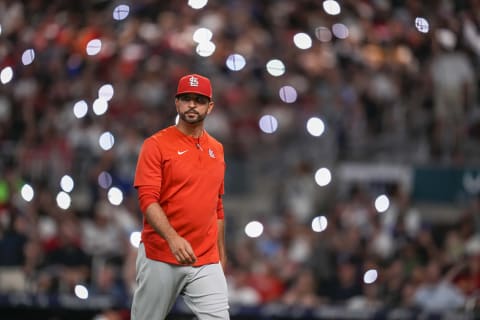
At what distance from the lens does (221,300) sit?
27.9 feet

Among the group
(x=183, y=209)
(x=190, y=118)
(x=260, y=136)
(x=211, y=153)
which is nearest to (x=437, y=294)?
(x=260, y=136)

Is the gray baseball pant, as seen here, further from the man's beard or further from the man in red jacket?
the man's beard

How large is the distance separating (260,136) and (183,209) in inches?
434

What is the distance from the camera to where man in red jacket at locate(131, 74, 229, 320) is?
837 cm

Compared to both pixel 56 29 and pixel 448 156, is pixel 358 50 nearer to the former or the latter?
pixel 448 156

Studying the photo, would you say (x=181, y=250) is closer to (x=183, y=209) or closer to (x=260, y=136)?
(x=183, y=209)

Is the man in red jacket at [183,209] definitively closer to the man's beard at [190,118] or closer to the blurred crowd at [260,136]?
the man's beard at [190,118]

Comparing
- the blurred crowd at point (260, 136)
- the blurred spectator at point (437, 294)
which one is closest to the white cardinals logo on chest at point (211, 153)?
the blurred crowd at point (260, 136)

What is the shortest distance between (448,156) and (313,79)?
7.54 ft

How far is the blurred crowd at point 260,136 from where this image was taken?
1530 centimetres

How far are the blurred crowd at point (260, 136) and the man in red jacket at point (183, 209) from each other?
227 inches

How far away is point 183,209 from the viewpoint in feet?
27.8

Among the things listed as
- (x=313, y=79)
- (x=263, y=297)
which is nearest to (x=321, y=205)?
(x=313, y=79)

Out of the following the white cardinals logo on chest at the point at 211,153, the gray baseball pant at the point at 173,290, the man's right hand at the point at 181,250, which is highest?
the white cardinals logo on chest at the point at 211,153
